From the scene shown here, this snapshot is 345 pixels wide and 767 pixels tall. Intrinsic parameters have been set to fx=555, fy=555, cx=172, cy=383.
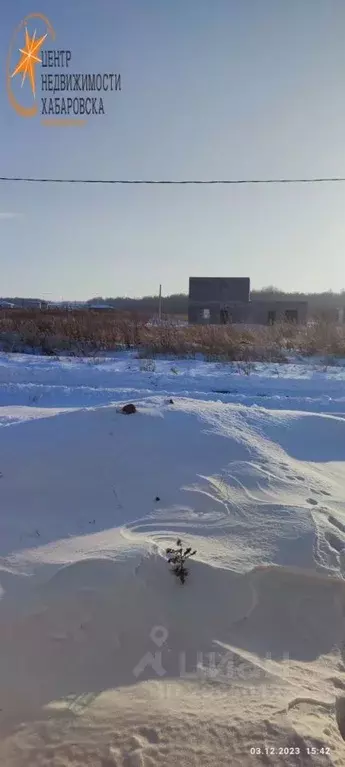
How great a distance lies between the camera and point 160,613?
281 cm

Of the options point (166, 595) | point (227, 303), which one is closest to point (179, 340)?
point (166, 595)

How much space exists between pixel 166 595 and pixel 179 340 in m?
12.7

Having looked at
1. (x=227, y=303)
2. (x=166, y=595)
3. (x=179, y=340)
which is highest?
(x=227, y=303)

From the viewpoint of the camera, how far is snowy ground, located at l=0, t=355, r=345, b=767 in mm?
2186

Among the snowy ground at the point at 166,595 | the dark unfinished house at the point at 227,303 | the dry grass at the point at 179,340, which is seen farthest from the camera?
the dark unfinished house at the point at 227,303

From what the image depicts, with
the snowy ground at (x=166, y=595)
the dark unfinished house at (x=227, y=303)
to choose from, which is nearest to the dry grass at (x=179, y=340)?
the snowy ground at (x=166, y=595)

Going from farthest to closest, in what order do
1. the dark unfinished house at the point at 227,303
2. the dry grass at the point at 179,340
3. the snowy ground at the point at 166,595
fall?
the dark unfinished house at the point at 227,303, the dry grass at the point at 179,340, the snowy ground at the point at 166,595

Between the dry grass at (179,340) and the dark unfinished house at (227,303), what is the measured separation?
86.5 feet

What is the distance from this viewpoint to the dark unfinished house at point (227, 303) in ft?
145

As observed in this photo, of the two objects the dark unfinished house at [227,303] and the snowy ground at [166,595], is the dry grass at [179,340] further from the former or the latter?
the dark unfinished house at [227,303]

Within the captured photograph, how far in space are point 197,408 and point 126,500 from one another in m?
1.86

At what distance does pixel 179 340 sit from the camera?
1538 centimetres

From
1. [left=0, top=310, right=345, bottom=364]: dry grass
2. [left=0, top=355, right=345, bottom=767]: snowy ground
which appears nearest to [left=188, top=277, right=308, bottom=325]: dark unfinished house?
[left=0, top=310, right=345, bottom=364]: dry grass

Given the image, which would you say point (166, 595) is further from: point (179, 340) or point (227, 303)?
point (227, 303)
